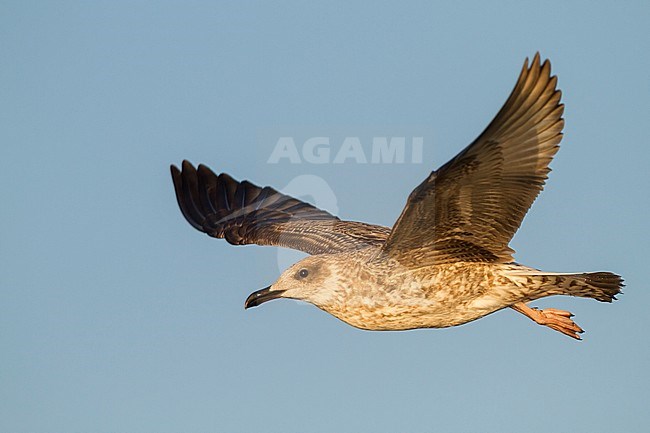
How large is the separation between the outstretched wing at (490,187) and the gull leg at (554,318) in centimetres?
262

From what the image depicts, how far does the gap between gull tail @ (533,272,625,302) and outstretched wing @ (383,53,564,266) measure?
671 mm

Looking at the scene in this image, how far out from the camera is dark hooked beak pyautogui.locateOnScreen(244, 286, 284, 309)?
49.0ft

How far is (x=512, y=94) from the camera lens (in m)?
12.1

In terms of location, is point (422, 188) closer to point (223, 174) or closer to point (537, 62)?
point (537, 62)

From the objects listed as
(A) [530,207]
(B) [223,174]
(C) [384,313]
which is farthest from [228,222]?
(A) [530,207]

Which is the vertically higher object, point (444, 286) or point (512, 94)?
point (512, 94)

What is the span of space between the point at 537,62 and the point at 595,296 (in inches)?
168

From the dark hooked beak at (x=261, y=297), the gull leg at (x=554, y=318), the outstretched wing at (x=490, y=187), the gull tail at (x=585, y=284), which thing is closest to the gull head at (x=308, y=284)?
the dark hooked beak at (x=261, y=297)

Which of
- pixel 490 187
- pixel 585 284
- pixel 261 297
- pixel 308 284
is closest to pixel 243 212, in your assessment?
pixel 261 297

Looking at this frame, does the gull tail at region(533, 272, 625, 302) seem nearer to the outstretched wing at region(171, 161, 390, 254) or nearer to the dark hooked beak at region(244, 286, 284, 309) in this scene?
A: the dark hooked beak at region(244, 286, 284, 309)

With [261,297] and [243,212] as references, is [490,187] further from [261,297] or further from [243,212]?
[243,212]

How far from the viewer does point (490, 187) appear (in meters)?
13.0

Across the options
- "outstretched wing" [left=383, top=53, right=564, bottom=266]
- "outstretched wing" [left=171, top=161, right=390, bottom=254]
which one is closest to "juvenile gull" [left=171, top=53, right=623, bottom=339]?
"outstretched wing" [left=383, top=53, right=564, bottom=266]

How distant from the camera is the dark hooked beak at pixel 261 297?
1495cm
